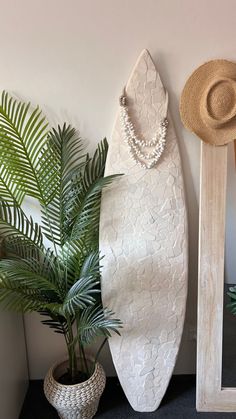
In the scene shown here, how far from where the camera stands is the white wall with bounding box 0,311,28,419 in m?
1.49

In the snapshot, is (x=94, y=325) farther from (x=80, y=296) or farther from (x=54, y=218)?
(x=54, y=218)

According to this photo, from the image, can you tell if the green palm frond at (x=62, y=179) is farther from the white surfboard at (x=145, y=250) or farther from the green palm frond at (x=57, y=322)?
the green palm frond at (x=57, y=322)

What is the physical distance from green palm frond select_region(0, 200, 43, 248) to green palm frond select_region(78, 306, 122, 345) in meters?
0.35

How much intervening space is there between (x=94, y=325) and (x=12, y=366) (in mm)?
515

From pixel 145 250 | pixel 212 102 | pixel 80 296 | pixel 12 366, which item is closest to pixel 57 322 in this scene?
pixel 12 366

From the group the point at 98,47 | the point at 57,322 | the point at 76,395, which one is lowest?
the point at 76,395

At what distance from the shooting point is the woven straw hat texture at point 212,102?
4.54ft

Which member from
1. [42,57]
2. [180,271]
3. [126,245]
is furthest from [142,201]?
[42,57]

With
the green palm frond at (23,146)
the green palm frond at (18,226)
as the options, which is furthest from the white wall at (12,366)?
the green palm frond at (23,146)

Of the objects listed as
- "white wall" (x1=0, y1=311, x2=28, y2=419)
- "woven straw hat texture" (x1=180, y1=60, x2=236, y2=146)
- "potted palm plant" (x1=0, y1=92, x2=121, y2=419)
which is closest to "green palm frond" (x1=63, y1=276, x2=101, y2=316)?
"potted palm plant" (x1=0, y1=92, x2=121, y2=419)

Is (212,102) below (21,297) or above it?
above

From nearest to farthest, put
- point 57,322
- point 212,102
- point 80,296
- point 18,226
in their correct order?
point 80,296, point 212,102, point 18,226, point 57,322

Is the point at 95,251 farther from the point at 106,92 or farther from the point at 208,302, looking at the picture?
the point at 106,92

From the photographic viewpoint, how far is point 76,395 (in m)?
1.49
